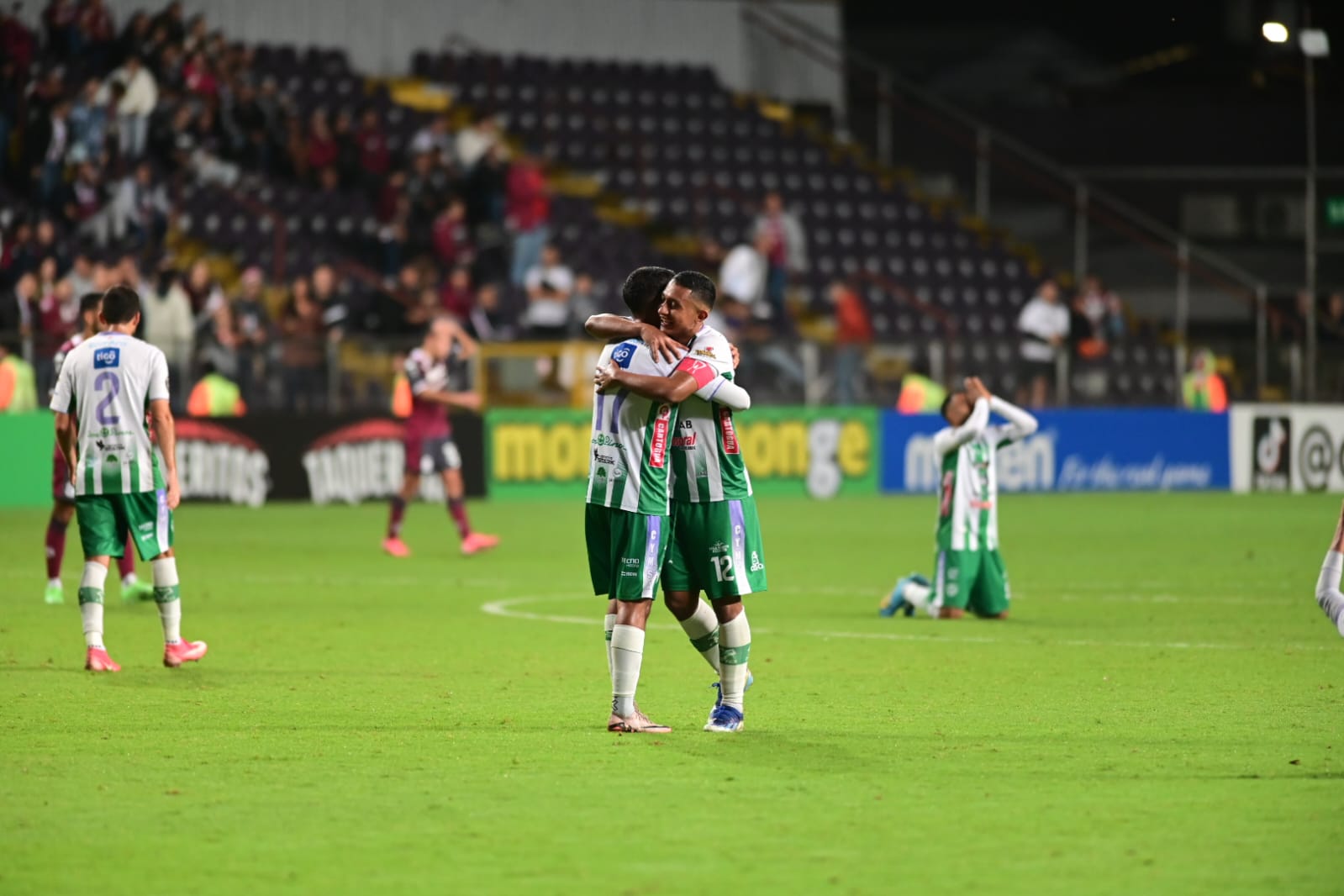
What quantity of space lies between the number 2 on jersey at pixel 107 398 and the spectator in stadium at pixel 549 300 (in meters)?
18.8

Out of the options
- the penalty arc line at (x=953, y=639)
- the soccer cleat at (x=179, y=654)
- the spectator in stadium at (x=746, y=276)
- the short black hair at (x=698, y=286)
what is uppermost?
the spectator in stadium at (x=746, y=276)

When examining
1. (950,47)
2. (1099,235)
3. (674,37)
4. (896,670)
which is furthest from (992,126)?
(896,670)

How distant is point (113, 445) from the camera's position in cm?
1128

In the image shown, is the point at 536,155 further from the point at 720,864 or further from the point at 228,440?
the point at 720,864

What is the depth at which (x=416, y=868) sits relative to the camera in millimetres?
6215

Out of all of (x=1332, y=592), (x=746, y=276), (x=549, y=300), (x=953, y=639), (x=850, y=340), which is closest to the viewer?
(x=1332, y=592)

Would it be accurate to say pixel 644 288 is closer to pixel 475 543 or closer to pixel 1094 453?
pixel 475 543

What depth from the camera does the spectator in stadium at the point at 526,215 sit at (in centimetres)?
3219

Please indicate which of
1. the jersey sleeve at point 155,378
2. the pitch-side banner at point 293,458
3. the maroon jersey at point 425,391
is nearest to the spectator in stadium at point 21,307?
the pitch-side banner at point 293,458

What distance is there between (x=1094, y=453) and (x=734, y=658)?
78.7ft

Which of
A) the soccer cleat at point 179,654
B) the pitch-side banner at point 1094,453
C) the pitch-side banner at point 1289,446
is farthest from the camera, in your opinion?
the pitch-side banner at point 1289,446

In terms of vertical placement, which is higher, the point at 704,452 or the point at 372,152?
the point at 372,152

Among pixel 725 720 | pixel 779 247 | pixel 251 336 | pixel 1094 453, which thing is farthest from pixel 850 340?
pixel 725 720

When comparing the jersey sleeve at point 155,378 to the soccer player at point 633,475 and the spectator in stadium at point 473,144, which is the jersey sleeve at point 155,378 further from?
the spectator in stadium at point 473,144
